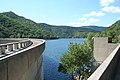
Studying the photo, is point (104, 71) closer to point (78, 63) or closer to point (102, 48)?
point (102, 48)

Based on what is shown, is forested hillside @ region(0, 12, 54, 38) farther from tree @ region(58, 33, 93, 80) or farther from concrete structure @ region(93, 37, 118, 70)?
concrete structure @ region(93, 37, 118, 70)

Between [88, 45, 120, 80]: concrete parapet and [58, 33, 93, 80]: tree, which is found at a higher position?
[88, 45, 120, 80]: concrete parapet

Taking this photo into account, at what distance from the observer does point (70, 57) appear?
1500 inches

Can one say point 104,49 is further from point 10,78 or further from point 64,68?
point 10,78

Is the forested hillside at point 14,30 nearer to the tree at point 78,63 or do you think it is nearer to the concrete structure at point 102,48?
the tree at point 78,63

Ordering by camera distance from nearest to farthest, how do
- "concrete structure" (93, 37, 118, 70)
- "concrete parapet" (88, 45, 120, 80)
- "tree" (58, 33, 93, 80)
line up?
"concrete parapet" (88, 45, 120, 80) < "concrete structure" (93, 37, 118, 70) < "tree" (58, 33, 93, 80)

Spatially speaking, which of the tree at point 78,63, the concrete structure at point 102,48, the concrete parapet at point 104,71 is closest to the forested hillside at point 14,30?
the tree at point 78,63

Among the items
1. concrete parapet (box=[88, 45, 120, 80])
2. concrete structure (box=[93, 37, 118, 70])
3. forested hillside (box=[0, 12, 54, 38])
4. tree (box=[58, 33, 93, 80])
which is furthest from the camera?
forested hillside (box=[0, 12, 54, 38])

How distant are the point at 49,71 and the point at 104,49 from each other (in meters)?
18.8

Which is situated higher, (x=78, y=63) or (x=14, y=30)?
(x=14, y=30)

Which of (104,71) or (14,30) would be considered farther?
(14,30)

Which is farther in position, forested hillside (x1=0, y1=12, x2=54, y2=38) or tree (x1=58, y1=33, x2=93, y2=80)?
forested hillside (x1=0, y1=12, x2=54, y2=38)

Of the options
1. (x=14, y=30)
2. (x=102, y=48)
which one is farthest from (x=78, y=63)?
(x=14, y=30)

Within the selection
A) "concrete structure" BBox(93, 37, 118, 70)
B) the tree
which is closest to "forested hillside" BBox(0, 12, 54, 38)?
the tree
